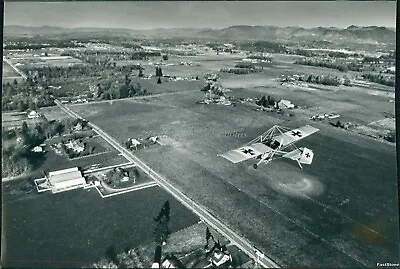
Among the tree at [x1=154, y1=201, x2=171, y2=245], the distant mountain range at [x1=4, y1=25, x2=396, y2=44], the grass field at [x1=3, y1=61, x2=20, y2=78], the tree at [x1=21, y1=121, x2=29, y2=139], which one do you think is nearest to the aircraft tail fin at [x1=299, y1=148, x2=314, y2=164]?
the tree at [x1=154, y1=201, x2=171, y2=245]

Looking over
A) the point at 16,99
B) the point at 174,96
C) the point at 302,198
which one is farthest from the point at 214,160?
the point at 16,99

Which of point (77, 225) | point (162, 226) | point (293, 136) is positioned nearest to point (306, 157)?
point (293, 136)

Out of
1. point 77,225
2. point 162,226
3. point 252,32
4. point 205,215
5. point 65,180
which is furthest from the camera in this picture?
point 252,32

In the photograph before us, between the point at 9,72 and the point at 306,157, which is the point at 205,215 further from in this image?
the point at 9,72

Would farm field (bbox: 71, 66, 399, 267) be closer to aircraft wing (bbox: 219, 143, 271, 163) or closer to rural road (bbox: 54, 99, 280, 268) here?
rural road (bbox: 54, 99, 280, 268)

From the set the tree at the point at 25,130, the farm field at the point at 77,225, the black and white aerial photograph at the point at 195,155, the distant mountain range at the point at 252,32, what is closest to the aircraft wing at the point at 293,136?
the black and white aerial photograph at the point at 195,155
